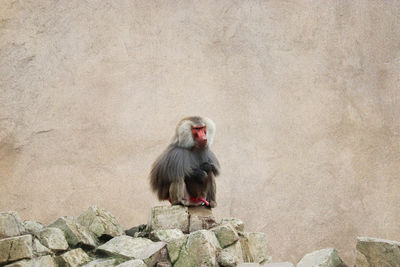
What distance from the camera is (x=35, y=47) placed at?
26.3 ft

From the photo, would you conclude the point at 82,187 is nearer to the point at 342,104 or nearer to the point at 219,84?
the point at 219,84

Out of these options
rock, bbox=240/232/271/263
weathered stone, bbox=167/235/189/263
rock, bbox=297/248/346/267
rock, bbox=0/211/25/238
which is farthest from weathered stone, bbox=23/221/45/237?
rock, bbox=297/248/346/267

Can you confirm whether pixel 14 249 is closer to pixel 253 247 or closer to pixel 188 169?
pixel 188 169

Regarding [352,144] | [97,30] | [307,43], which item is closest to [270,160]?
[352,144]

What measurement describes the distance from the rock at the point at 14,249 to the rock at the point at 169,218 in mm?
1159

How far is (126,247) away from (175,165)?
0.97m

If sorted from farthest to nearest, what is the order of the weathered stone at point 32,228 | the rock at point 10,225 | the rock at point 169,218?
1. the rock at point 169,218
2. the weathered stone at point 32,228
3. the rock at point 10,225

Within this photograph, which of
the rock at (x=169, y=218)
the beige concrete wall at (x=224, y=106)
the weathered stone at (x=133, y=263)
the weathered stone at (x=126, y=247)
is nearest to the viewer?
the weathered stone at (x=133, y=263)

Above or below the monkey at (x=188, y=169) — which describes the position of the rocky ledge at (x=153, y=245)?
below

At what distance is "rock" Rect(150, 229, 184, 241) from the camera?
185 inches

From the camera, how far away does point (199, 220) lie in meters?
5.02

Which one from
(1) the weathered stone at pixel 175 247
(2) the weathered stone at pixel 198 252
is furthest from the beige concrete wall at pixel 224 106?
(2) the weathered stone at pixel 198 252

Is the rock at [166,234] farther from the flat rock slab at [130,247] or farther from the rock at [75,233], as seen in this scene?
the rock at [75,233]

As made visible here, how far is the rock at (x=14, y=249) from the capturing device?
418cm
